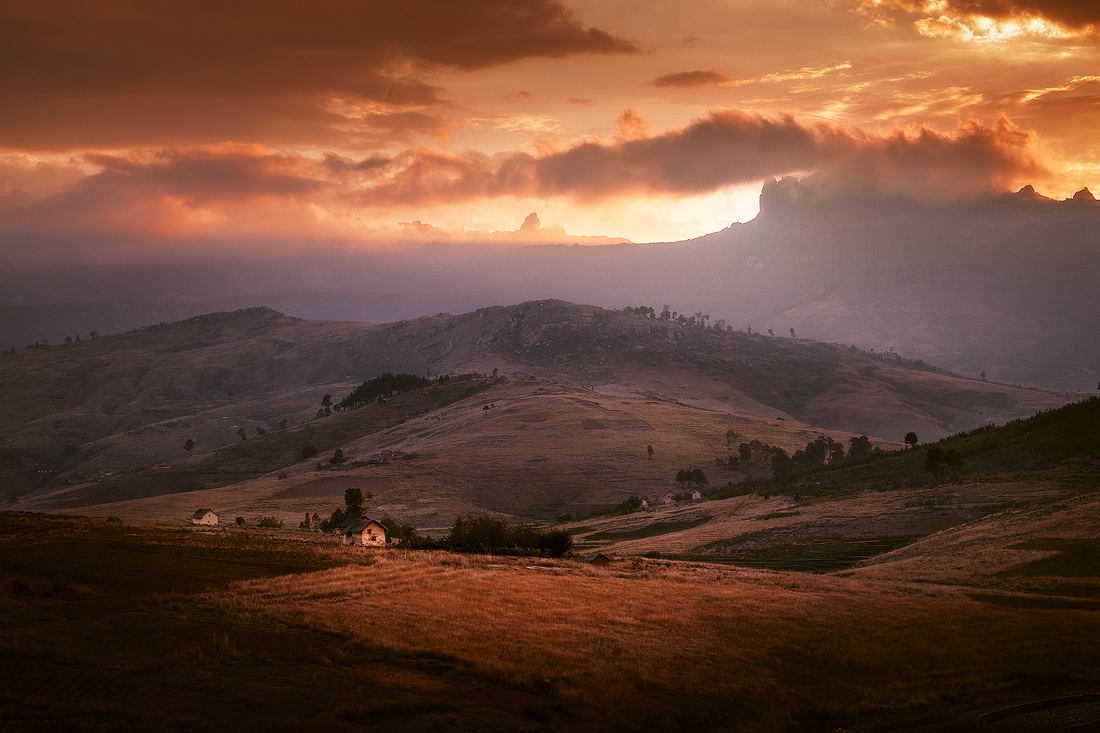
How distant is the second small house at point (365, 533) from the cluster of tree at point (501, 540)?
823 centimetres

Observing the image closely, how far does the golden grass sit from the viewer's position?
76.5 ft

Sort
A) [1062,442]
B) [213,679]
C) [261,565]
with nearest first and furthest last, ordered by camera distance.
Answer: [213,679], [261,565], [1062,442]

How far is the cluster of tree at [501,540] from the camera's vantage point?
218ft

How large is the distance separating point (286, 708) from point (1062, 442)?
108m

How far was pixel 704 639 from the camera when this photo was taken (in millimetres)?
28750

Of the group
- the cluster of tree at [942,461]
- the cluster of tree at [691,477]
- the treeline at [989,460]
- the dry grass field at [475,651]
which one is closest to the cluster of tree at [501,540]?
the dry grass field at [475,651]

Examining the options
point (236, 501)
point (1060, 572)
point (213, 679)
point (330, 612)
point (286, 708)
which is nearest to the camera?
point (286, 708)

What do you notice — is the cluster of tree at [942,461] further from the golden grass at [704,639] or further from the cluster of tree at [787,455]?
the golden grass at [704,639]

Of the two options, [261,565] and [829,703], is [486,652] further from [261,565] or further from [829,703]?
[261,565]

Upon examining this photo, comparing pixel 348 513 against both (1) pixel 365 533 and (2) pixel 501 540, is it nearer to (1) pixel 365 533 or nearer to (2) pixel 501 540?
(1) pixel 365 533

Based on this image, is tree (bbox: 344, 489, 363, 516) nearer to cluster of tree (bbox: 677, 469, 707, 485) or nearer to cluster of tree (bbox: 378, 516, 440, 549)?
cluster of tree (bbox: 378, 516, 440, 549)

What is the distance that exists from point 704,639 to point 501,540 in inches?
1631

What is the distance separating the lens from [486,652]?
24734 mm

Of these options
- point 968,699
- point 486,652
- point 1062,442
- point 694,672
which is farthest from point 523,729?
point 1062,442
